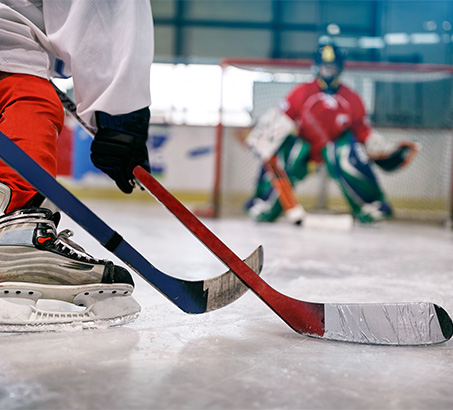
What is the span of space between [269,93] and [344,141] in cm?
86

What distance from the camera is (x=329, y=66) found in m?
3.91

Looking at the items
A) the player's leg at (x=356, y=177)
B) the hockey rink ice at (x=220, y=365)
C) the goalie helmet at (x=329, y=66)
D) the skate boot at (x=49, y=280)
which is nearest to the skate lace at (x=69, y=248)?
the skate boot at (x=49, y=280)

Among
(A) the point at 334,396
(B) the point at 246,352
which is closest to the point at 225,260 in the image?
(B) the point at 246,352

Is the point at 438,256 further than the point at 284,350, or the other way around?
the point at 438,256

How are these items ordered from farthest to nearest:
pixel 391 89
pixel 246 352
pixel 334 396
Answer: pixel 391 89, pixel 246 352, pixel 334 396

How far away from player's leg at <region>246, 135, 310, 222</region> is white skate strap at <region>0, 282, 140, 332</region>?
9.55 ft

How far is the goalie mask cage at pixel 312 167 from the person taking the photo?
4.32 metres

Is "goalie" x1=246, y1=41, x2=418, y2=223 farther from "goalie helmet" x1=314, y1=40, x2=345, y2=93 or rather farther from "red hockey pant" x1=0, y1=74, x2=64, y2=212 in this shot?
"red hockey pant" x1=0, y1=74, x2=64, y2=212

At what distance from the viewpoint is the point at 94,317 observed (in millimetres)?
961

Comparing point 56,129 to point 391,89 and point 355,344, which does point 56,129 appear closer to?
point 355,344

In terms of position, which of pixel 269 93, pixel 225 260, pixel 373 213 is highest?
pixel 269 93

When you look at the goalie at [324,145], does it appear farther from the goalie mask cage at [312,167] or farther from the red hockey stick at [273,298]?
the red hockey stick at [273,298]

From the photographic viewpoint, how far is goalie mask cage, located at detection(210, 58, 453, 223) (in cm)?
432

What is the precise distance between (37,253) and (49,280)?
48 mm
